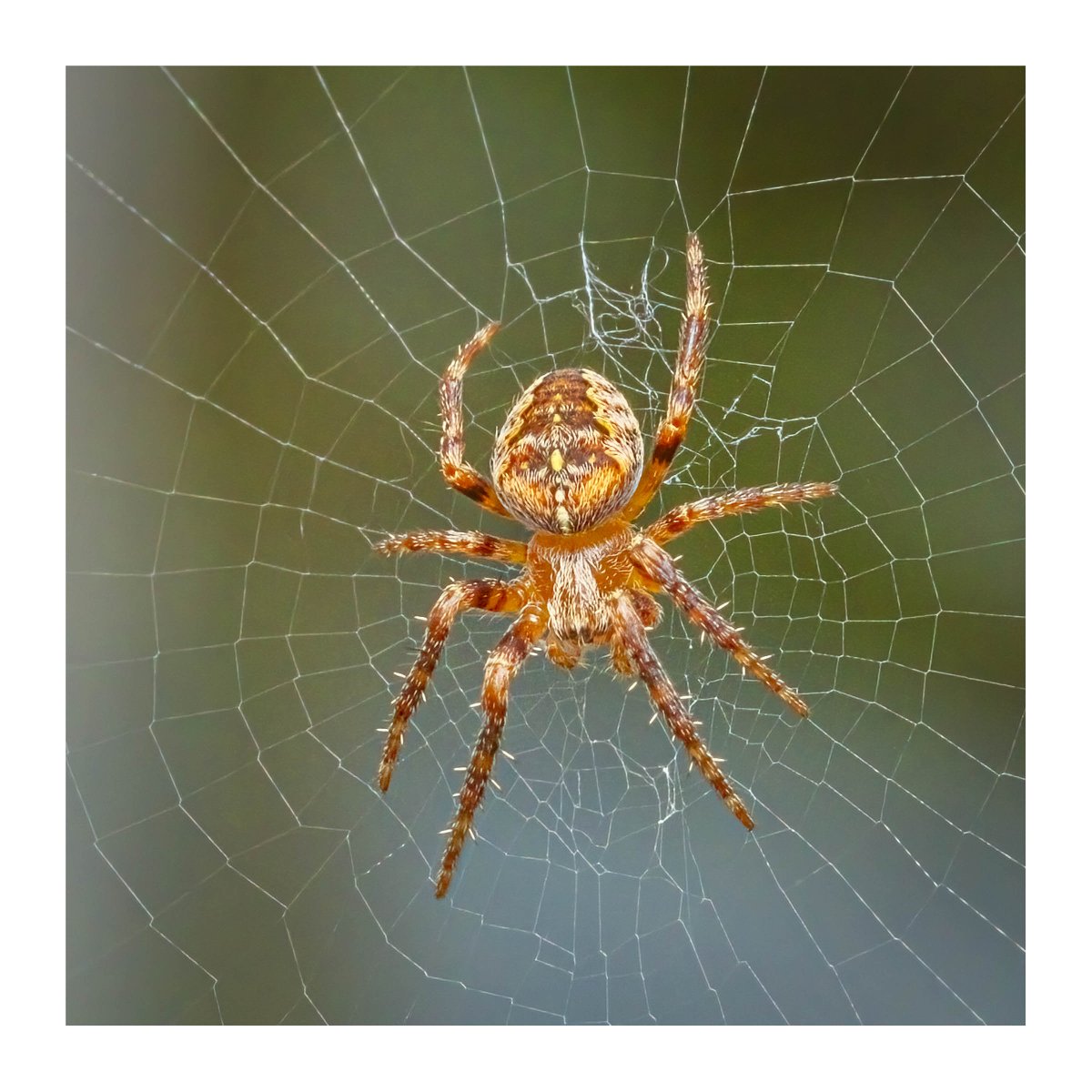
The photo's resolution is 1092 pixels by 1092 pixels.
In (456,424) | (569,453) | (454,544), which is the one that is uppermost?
(456,424)

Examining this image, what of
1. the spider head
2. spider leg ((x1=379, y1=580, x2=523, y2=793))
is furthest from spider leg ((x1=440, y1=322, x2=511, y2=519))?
spider leg ((x1=379, y1=580, x2=523, y2=793))

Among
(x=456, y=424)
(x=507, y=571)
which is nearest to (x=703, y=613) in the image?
(x=456, y=424)

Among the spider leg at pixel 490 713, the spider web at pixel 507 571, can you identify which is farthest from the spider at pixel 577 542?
the spider web at pixel 507 571

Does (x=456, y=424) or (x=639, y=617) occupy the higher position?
(x=456, y=424)

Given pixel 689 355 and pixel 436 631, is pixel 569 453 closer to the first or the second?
pixel 689 355

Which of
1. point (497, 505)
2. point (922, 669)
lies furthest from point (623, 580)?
point (922, 669)

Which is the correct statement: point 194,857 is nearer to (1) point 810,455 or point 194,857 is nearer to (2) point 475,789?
(2) point 475,789
